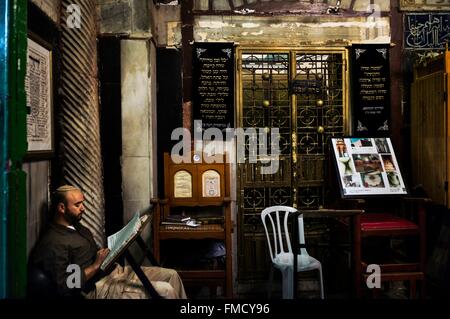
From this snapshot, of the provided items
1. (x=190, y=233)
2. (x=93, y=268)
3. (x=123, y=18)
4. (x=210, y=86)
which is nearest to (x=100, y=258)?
(x=93, y=268)

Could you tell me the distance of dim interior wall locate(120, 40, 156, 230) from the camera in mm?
5301

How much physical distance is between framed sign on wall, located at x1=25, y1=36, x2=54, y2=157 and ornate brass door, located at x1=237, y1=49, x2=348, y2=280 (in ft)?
8.54

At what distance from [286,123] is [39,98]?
3.30 metres

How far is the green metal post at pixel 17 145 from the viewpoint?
2402mm

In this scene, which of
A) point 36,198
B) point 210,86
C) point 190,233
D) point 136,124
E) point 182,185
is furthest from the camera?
point 210,86

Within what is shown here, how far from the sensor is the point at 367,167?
227 inches

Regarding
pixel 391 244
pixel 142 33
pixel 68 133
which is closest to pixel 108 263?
pixel 68 133

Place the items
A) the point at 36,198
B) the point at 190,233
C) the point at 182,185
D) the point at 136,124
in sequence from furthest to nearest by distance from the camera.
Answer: the point at 182,185
the point at 136,124
the point at 190,233
the point at 36,198

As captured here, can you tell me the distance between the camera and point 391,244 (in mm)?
6129

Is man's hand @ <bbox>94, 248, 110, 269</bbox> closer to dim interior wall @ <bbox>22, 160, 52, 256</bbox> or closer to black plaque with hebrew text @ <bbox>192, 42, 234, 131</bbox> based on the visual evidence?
dim interior wall @ <bbox>22, 160, 52, 256</bbox>

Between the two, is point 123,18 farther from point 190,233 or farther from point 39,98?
point 190,233

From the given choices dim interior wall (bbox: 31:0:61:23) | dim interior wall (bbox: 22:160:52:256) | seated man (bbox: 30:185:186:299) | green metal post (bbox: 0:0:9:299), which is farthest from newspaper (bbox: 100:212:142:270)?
dim interior wall (bbox: 31:0:61:23)
